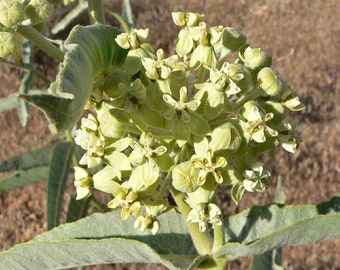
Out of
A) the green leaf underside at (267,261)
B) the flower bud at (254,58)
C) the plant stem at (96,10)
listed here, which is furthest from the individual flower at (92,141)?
the green leaf underside at (267,261)

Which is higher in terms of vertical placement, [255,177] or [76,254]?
[255,177]

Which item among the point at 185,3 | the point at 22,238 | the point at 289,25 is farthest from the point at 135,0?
the point at 22,238

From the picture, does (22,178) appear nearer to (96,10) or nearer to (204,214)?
(96,10)

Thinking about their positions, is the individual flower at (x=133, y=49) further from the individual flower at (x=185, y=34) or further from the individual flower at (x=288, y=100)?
the individual flower at (x=288, y=100)

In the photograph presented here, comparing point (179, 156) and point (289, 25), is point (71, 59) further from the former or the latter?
point (289, 25)

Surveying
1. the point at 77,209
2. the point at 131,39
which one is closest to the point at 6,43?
the point at 131,39

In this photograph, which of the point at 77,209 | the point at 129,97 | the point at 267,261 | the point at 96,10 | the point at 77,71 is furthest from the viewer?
the point at 77,209

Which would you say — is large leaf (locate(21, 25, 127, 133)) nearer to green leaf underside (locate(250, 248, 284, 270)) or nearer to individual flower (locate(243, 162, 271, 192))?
individual flower (locate(243, 162, 271, 192))
